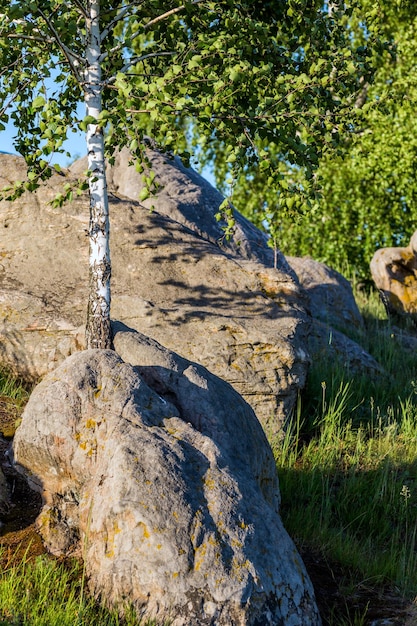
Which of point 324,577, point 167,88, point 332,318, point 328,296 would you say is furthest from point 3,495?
point 328,296

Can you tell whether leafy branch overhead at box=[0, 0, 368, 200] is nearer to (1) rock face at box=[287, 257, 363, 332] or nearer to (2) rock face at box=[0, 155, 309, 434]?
(2) rock face at box=[0, 155, 309, 434]

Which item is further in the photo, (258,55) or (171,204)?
(171,204)

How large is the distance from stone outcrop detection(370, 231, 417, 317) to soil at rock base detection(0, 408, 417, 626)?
1068 centimetres

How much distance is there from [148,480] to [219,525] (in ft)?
1.64

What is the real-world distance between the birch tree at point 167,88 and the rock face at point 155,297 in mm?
1343

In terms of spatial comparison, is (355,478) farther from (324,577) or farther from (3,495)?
(3,495)

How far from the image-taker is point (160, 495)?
4289 millimetres

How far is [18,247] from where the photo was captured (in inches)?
333

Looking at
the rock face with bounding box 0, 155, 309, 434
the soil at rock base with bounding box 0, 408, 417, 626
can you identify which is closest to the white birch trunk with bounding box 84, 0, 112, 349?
the rock face with bounding box 0, 155, 309, 434

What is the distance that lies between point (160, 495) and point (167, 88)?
2905 millimetres

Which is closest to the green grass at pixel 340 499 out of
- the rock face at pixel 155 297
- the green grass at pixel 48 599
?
the green grass at pixel 48 599

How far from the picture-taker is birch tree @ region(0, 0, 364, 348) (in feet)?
18.2

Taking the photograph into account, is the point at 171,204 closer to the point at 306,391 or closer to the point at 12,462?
the point at 306,391

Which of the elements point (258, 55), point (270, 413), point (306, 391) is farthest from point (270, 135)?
point (306, 391)
